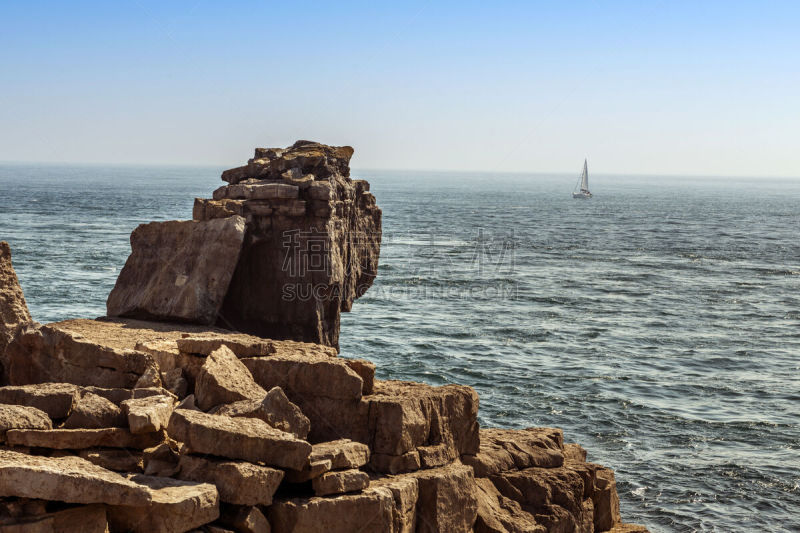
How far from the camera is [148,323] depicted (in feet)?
56.5

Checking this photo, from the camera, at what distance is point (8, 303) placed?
13.8 meters

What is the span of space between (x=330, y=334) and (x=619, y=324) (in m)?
20.4

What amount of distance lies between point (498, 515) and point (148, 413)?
5042mm

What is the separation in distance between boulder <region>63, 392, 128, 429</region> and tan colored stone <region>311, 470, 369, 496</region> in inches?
99.4

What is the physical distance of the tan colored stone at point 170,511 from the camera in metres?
9.04

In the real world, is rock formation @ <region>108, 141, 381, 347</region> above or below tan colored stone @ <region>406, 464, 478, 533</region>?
above

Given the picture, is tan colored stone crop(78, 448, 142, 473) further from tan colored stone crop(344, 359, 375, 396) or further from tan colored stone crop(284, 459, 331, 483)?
tan colored stone crop(344, 359, 375, 396)

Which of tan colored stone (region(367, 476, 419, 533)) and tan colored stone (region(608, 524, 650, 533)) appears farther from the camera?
tan colored stone (region(608, 524, 650, 533))

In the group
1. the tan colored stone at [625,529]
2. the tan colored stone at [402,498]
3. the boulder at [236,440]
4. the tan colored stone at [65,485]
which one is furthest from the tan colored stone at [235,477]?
the tan colored stone at [625,529]

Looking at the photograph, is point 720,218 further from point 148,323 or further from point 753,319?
point 148,323

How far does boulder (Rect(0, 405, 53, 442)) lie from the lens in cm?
996

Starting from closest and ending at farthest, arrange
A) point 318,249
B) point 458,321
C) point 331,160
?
point 318,249 → point 331,160 → point 458,321

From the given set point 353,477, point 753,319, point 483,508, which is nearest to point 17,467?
point 353,477

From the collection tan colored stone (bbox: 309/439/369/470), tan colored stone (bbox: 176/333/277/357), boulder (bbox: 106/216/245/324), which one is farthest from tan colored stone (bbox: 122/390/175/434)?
boulder (bbox: 106/216/245/324)
